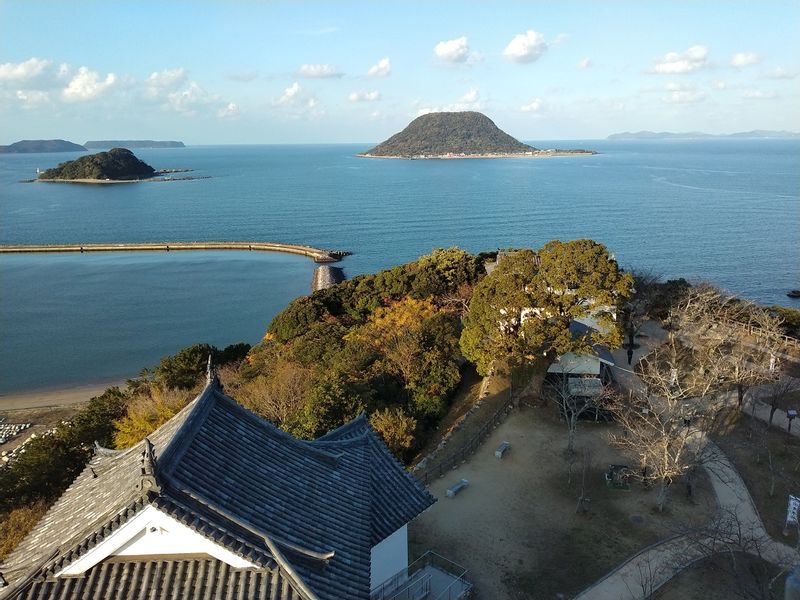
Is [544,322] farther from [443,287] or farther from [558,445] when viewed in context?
[443,287]

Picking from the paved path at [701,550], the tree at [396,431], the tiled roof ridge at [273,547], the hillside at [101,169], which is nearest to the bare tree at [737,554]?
Answer: the paved path at [701,550]

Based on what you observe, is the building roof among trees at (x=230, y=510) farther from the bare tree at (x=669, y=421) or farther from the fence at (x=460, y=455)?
the bare tree at (x=669, y=421)

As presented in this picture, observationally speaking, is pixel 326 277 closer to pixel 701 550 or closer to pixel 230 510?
pixel 701 550

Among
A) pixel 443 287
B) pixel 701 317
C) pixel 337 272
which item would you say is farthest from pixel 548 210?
pixel 701 317

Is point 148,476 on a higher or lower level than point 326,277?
higher

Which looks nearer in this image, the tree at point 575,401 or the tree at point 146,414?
the tree at point 575,401

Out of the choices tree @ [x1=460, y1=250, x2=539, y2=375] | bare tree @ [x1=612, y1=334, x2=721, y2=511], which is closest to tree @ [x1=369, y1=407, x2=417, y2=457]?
tree @ [x1=460, y1=250, x2=539, y2=375]

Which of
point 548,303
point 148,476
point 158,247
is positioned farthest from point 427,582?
point 158,247
